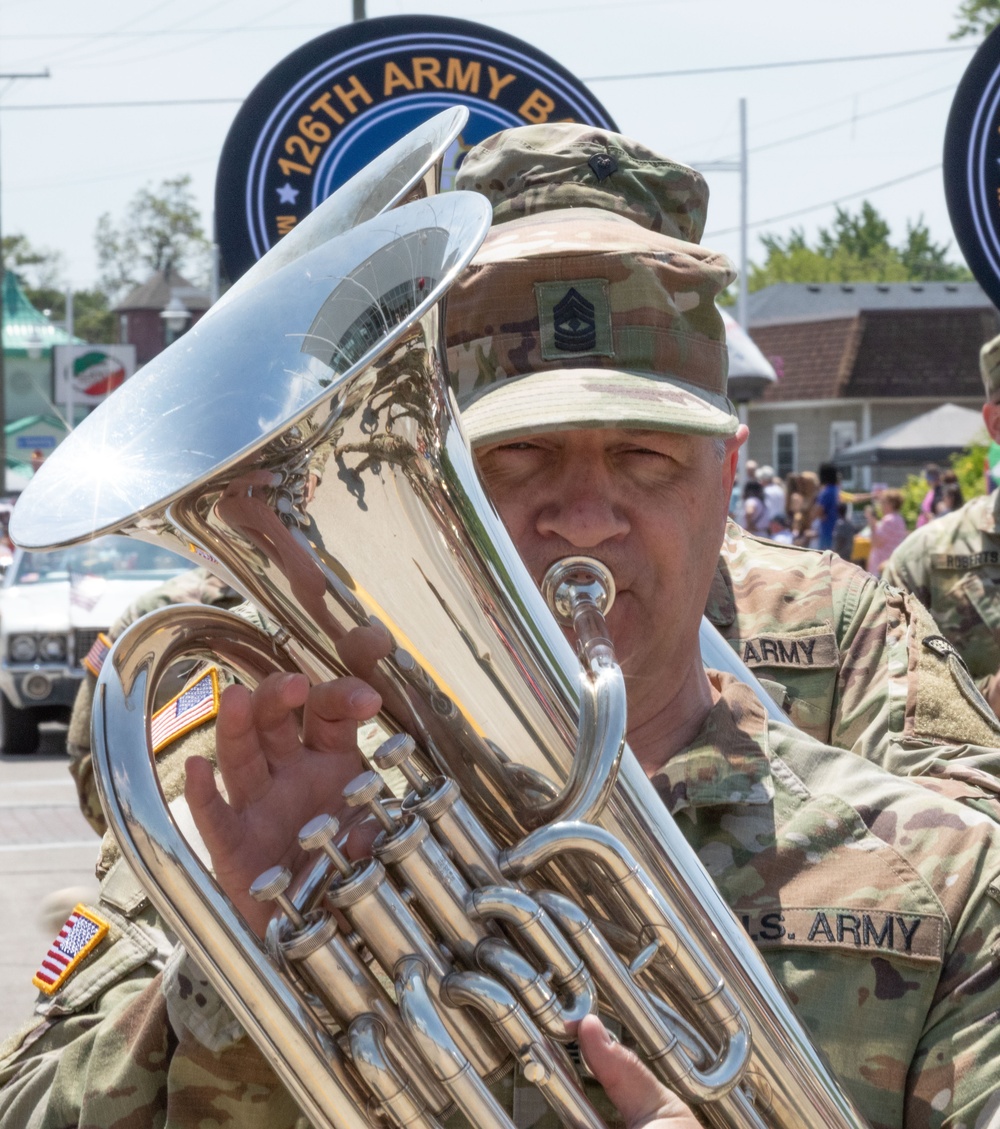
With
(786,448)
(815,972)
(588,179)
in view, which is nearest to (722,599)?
(588,179)

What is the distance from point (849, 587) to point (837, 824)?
174 cm

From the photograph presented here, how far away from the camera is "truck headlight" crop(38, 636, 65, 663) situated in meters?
9.84

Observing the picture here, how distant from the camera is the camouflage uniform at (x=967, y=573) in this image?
16.5 ft

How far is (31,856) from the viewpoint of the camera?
301 inches

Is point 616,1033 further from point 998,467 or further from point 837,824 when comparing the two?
point 998,467

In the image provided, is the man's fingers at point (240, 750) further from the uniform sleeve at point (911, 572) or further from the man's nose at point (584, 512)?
the uniform sleeve at point (911, 572)

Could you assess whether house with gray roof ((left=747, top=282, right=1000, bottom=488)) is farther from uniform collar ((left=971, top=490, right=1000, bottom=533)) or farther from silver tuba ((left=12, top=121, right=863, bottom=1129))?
silver tuba ((left=12, top=121, right=863, bottom=1129))

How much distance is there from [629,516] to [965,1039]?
0.65 m

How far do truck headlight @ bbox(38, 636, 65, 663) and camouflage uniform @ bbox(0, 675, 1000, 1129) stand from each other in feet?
26.8

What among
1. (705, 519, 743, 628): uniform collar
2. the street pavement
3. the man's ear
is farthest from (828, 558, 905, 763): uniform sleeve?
the street pavement

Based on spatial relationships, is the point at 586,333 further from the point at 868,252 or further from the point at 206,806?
the point at 868,252

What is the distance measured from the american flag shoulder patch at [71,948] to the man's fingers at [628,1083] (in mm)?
727

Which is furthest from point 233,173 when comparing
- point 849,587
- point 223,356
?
point 223,356

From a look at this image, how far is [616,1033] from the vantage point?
5.52ft
